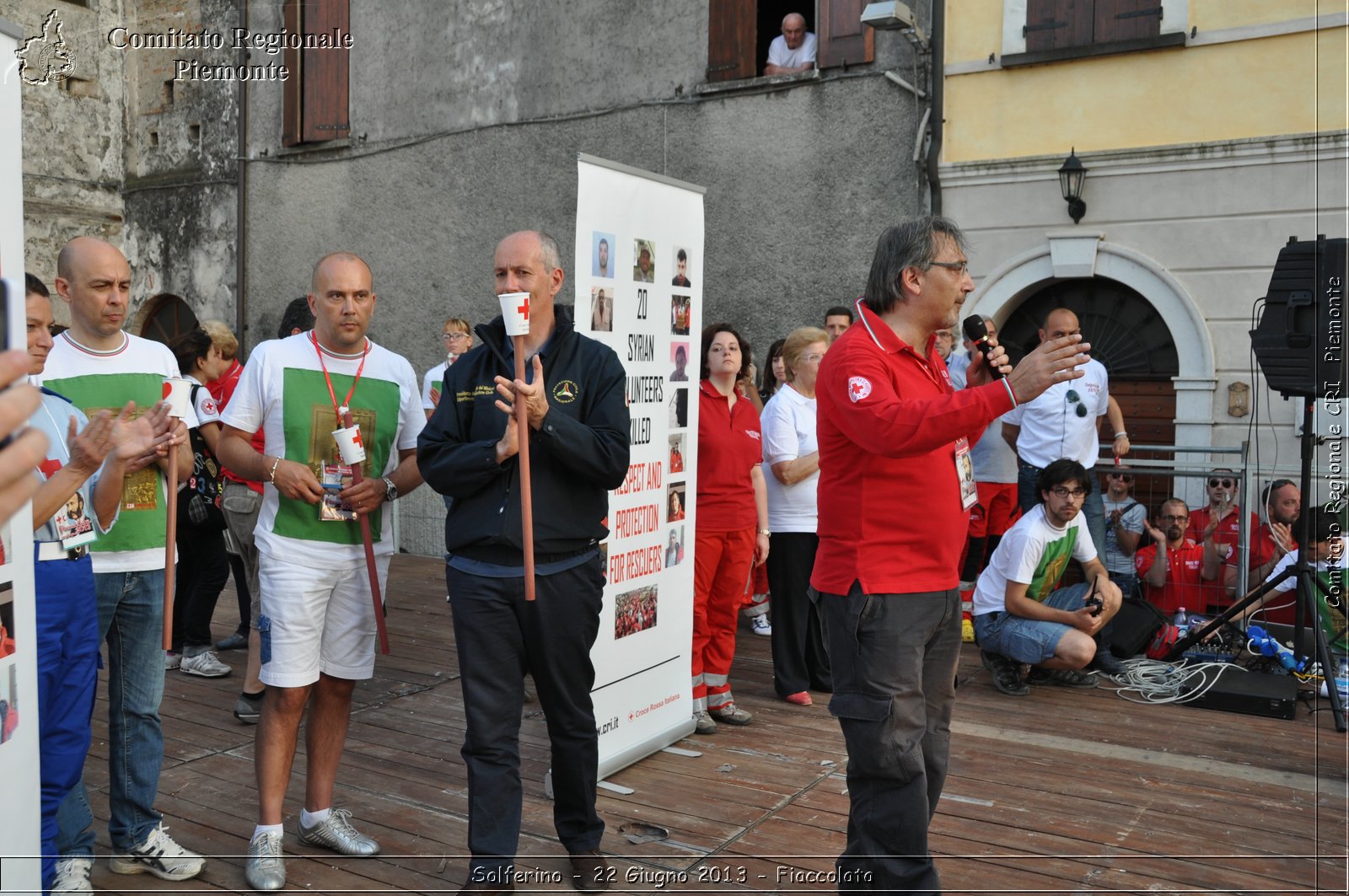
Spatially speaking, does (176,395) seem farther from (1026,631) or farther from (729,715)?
(1026,631)

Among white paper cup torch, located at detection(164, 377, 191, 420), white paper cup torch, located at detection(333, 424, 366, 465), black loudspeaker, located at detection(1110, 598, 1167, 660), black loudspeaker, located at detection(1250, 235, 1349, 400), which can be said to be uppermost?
black loudspeaker, located at detection(1250, 235, 1349, 400)

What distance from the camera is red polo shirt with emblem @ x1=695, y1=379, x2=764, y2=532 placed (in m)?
5.55

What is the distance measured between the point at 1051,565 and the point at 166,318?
1281 cm

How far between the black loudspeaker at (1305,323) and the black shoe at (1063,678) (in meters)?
1.91

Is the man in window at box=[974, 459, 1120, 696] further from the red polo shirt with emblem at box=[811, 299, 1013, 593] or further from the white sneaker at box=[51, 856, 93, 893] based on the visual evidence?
the white sneaker at box=[51, 856, 93, 893]

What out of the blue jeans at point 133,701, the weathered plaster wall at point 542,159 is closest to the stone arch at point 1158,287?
the weathered plaster wall at point 542,159

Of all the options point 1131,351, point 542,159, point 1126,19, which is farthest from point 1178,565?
point 542,159

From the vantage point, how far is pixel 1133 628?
6.84 metres

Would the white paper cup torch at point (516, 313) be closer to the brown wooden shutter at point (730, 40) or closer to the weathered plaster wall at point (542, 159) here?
the weathered plaster wall at point (542, 159)

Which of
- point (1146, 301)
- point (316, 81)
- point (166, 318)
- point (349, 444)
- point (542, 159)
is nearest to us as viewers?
point (349, 444)

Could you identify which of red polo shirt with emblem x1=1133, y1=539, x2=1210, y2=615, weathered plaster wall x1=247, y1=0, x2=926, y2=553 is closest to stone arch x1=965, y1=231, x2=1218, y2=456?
weathered plaster wall x1=247, y1=0, x2=926, y2=553

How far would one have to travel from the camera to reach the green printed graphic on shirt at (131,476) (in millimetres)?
3650

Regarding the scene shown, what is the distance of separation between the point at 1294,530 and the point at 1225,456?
1607 millimetres

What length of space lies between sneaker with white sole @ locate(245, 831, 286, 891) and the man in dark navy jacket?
2.24ft
